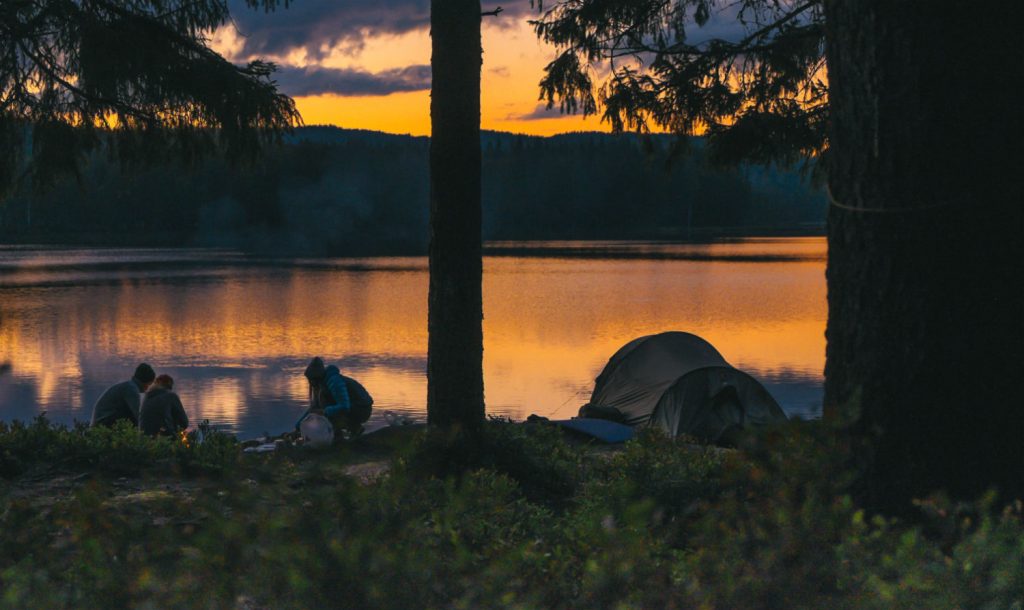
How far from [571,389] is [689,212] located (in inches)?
5344

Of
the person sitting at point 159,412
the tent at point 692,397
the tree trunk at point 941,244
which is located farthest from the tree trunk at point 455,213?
the tent at point 692,397

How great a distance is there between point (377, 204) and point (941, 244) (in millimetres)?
135206

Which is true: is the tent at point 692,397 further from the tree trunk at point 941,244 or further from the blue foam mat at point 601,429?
the tree trunk at point 941,244

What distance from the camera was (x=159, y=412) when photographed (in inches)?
425

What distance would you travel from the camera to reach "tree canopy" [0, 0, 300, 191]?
352 inches

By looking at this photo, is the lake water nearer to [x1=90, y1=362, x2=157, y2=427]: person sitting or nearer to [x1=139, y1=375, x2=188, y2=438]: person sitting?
[x1=90, y1=362, x2=157, y2=427]: person sitting

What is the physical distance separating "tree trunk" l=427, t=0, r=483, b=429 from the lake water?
11.4ft

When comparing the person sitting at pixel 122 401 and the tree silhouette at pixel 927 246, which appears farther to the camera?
the person sitting at pixel 122 401

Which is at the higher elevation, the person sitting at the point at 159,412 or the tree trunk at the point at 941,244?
the tree trunk at the point at 941,244

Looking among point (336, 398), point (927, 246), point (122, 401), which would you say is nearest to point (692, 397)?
point (336, 398)

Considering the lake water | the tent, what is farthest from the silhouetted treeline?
the tent

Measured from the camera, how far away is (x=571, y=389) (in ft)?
74.8

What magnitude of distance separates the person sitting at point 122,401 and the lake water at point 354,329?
563cm

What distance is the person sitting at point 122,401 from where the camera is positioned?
11.2m
